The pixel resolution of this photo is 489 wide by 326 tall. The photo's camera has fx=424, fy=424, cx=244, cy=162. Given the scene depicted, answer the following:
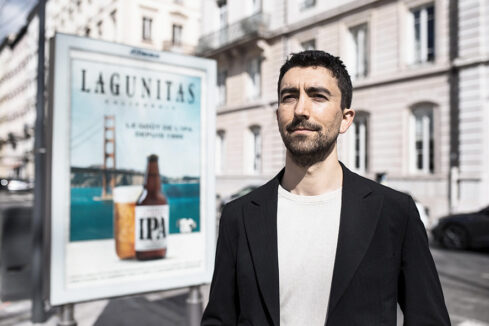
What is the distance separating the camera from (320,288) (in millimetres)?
1550

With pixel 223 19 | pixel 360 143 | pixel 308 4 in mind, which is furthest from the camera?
pixel 360 143

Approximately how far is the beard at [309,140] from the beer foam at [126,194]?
89.3 inches

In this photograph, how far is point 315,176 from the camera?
1639 millimetres

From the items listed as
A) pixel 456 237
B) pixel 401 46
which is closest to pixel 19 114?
pixel 401 46

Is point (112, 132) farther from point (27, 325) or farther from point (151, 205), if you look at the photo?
point (27, 325)

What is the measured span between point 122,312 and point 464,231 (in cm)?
850

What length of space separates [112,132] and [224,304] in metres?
2.19

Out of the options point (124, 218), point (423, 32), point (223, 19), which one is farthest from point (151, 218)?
point (423, 32)

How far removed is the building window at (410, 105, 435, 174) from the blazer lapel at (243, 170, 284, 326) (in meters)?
14.7

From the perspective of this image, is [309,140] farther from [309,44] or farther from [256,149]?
[256,149]

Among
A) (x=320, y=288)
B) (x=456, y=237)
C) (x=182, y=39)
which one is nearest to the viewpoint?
(x=320, y=288)

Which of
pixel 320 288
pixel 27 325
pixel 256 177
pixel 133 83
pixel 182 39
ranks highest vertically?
pixel 182 39

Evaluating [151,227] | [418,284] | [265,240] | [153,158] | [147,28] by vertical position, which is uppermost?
[147,28]

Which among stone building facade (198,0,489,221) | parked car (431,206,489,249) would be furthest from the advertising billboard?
stone building facade (198,0,489,221)
